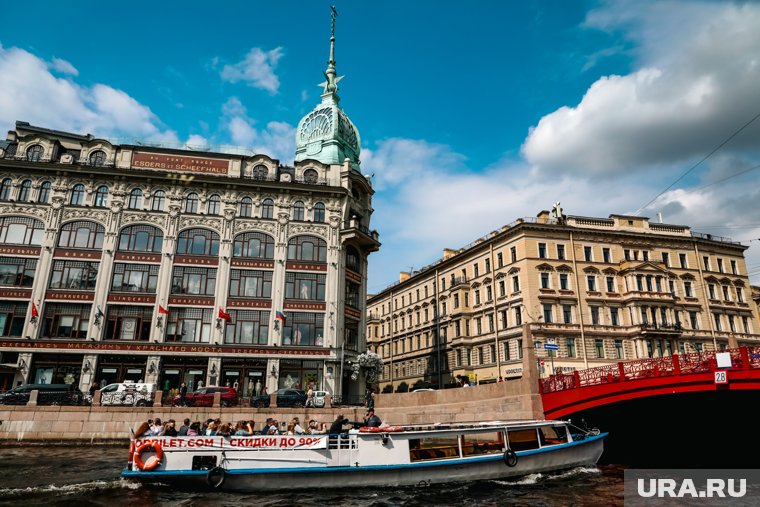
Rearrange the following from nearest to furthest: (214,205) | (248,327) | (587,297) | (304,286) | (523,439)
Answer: (523,439)
(248,327)
(304,286)
(214,205)
(587,297)

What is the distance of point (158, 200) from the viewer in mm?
44750

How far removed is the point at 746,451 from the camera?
30.0m

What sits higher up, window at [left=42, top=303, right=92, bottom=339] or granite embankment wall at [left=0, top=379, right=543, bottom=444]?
window at [left=42, top=303, right=92, bottom=339]

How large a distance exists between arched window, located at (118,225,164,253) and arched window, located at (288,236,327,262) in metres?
11.5

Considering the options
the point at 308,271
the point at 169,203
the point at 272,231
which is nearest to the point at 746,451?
the point at 308,271

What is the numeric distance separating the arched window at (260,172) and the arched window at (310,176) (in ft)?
12.0

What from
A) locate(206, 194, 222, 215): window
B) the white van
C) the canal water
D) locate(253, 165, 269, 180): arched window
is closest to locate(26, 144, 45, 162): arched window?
locate(206, 194, 222, 215): window

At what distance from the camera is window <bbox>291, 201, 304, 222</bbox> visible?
46.8 metres

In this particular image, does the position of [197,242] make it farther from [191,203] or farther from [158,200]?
[158,200]

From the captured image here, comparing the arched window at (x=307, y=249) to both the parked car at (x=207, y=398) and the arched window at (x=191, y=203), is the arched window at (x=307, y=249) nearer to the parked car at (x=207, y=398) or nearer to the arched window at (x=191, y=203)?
the arched window at (x=191, y=203)

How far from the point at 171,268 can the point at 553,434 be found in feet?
112

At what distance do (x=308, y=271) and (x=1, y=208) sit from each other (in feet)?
87.5

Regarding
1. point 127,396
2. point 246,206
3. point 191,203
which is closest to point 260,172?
point 246,206

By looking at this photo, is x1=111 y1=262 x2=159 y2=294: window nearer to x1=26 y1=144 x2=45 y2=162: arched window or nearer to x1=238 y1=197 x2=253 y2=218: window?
x1=238 y1=197 x2=253 y2=218: window
